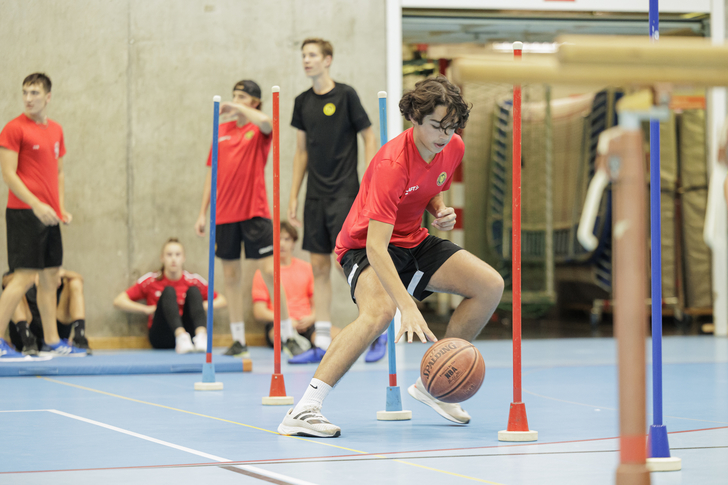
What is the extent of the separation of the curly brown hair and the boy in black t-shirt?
8.34 ft

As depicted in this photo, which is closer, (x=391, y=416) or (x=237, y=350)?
(x=391, y=416)

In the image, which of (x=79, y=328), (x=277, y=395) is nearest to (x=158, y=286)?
(x=79, y=328)

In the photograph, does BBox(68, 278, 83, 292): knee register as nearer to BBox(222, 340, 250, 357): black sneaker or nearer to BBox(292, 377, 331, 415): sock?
BBox(222, 340, 250, 357): black sneaker

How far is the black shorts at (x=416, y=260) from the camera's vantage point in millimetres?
3807

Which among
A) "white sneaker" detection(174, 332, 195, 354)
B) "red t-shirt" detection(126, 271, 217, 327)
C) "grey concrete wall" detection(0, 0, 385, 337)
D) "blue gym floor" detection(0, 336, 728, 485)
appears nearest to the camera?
"blue gym floor" detection(0, 336, 728, 485)

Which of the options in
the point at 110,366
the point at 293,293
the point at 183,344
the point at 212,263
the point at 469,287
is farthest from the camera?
the point at 293,293

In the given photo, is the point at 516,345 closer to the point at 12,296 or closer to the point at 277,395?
the point at 277,395

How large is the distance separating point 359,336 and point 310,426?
40cm

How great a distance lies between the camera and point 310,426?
3.50m

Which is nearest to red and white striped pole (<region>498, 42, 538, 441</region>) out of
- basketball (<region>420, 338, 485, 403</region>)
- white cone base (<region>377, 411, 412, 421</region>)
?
basketball (<region>420, 338, 485, 403</region>)

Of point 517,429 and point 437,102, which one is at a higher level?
point 437,102

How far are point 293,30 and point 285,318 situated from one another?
297 centimetres

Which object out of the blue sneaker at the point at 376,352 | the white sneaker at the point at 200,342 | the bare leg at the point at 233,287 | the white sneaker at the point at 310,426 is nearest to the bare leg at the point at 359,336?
the white sneaker at the point at 310,426

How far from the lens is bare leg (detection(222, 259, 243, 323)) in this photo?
6633mm
